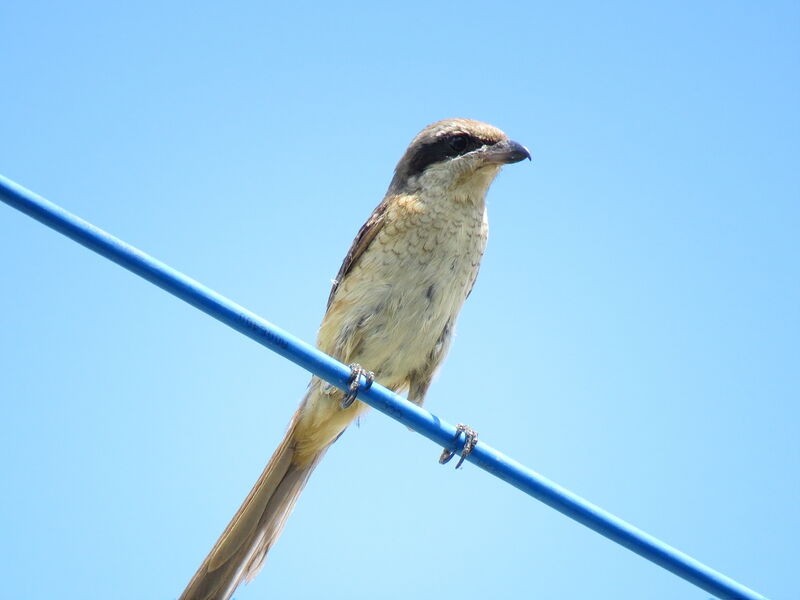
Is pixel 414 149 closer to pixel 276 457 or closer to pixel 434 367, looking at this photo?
pixel 434 367

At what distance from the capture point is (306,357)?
304cm

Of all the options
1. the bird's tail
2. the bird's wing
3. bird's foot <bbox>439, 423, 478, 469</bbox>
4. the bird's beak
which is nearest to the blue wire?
bird's foot <bbox>439, 423, 478, 469</bbox>

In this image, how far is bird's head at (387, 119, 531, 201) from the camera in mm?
5352

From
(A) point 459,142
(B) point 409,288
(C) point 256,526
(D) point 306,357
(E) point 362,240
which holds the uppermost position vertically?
(A) point 459,142

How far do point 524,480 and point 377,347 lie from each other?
6.74ft

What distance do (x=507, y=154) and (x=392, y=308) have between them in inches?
46.8

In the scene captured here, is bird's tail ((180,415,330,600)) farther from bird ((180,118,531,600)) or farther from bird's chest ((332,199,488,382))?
bird's chest ((332,199,488,382))

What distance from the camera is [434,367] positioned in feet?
17.2

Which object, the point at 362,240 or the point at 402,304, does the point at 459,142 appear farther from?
the point at 402,304

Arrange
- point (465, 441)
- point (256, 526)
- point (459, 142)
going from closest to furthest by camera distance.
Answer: point (465, 441) < point (256, 526) < point (459, 142)

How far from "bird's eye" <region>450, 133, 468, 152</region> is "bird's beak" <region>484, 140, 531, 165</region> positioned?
0.19 meters

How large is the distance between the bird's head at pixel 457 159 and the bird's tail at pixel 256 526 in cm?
159

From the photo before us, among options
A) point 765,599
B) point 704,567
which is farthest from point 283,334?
point 765,599

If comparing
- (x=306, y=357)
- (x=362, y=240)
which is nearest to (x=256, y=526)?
(x=362, y=240)
